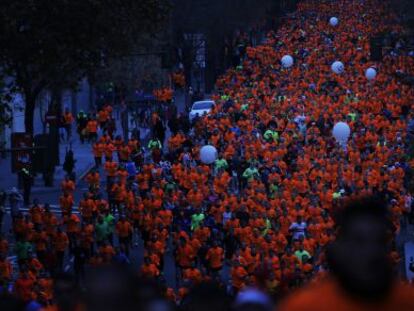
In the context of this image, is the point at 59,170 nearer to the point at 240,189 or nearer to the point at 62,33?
the point at 240,189

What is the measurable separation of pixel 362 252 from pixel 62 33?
72.4ft

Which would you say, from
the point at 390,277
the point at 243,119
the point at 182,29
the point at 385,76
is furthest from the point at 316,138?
A: the point at 390,277

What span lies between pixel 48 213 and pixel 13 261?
1.05m

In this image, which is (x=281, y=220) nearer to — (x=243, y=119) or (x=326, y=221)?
(x=326, y=221)

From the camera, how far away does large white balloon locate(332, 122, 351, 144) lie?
2902cm

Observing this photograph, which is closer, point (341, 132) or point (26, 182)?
point (26, 182)

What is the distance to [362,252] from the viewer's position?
415 cm

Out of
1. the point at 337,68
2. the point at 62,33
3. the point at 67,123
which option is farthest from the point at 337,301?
the point at 337,68

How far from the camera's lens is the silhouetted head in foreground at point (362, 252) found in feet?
13.5

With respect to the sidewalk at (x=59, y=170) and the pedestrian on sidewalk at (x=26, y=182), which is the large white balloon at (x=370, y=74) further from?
the pedestrian on sidewalk at (x=26, y=182)

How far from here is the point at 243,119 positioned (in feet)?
114

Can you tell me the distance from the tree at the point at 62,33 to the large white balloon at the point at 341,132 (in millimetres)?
4999

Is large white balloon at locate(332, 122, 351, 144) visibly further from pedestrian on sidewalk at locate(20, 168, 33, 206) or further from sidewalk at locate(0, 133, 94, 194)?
sidewalk at locate(0, 133, 94, 194)

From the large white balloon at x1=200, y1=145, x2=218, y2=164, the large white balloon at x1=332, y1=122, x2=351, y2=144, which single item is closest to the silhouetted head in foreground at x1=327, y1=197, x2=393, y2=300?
the large white balloon at x1=200, y1=145, x2=218, y2=164
